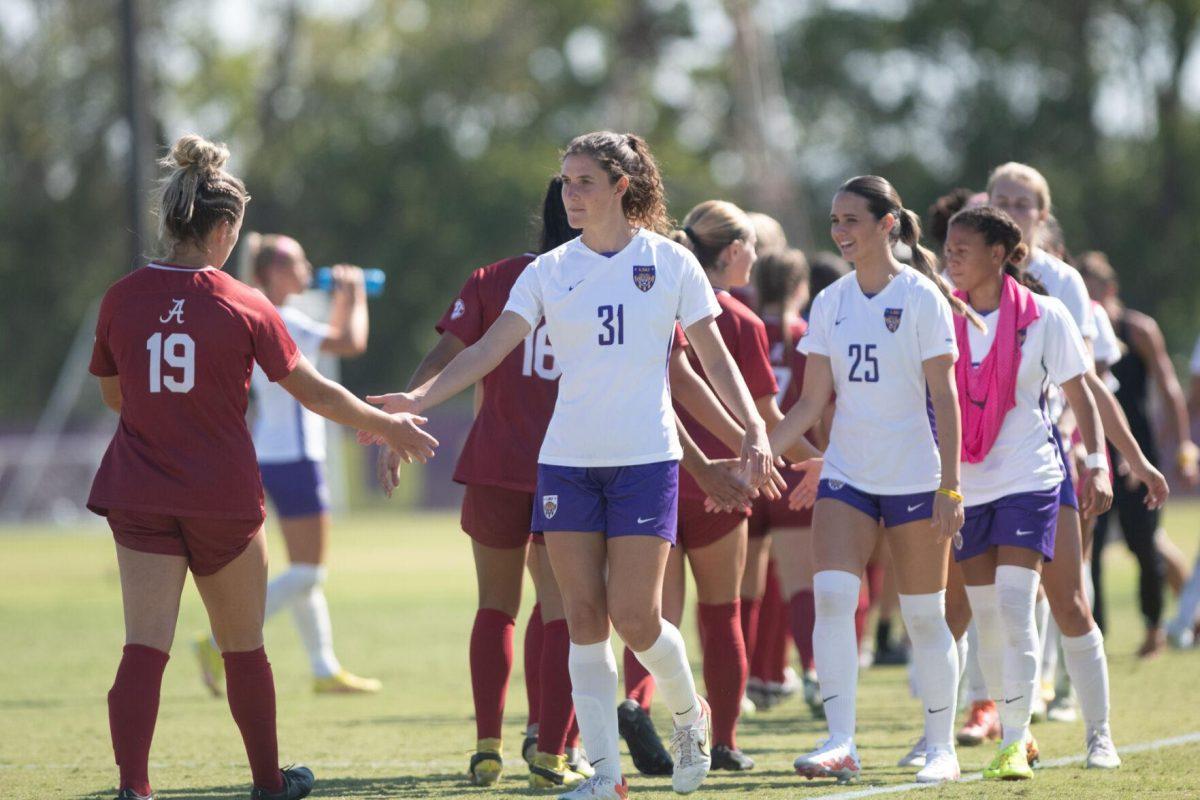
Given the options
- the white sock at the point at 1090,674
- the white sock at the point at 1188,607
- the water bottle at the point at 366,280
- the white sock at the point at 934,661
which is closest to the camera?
the white sock at the point at 934,661

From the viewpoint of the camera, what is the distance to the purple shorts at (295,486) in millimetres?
10016

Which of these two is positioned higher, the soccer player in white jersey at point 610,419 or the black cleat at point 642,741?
the soccer player in white jersey at point 610,419

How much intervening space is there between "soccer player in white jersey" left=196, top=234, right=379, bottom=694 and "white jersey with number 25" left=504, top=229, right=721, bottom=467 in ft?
13.1

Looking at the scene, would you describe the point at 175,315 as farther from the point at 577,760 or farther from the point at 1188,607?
the point at 1188,607

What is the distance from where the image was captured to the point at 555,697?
6.55m

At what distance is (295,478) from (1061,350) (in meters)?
4.71

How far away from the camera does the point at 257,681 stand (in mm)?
5934

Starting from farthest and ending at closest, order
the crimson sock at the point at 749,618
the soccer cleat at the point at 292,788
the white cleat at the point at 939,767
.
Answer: the crimson sock at the point at 749,618 → the white cleat at the point at 939,767 → the soccer cleat at the point at 292,788

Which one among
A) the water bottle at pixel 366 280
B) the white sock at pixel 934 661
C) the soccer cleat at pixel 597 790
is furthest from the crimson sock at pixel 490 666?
the water bottle at pixel 366 280

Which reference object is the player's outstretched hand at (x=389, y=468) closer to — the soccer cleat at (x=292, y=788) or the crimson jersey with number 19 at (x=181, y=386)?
the crimson jersey with number 19 at (x=181, y=386)

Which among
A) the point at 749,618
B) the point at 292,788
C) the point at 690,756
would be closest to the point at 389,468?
the point at 292,788

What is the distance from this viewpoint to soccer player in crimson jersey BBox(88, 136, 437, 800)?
18.6ft

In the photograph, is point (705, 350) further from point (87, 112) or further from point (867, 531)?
point (87, 112)

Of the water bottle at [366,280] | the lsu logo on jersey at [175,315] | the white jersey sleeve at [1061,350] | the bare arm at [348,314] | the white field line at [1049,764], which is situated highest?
the water bottle at [366,280]
